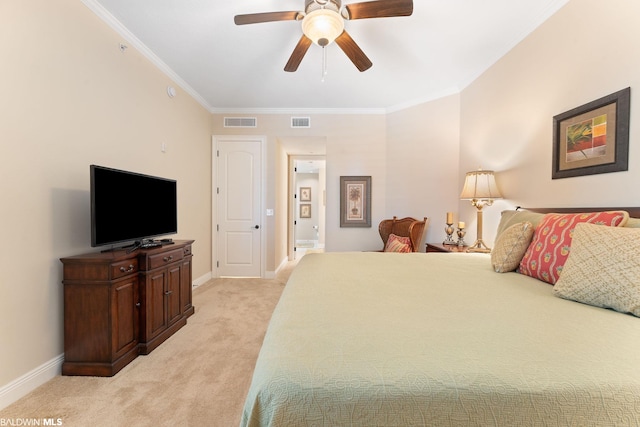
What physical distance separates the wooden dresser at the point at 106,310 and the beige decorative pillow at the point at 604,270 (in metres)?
2.63

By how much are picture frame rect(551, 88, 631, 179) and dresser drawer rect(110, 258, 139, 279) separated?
132 inches

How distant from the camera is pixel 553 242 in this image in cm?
148

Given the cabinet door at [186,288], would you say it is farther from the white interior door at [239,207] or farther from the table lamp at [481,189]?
the table lamp at [481,189]

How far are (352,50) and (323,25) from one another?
1.31 feet

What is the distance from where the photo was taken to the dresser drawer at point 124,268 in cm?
181

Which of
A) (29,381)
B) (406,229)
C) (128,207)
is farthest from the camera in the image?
(406,229)

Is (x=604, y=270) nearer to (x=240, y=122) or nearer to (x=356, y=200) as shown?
(x=356, y=200)

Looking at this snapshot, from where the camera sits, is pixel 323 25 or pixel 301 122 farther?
pixel 301 122

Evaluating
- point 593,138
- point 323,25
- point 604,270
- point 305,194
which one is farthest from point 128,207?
point 305,194

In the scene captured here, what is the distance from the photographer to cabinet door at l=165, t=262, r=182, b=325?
7.76ft

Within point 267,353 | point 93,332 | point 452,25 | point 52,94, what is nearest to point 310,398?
point 267,353

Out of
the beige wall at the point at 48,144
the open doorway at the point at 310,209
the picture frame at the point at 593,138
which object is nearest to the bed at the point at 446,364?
the picture frame at the point at 593,138

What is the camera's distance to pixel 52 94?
1798mm

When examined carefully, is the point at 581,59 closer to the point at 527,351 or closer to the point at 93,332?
the point at 527,351
